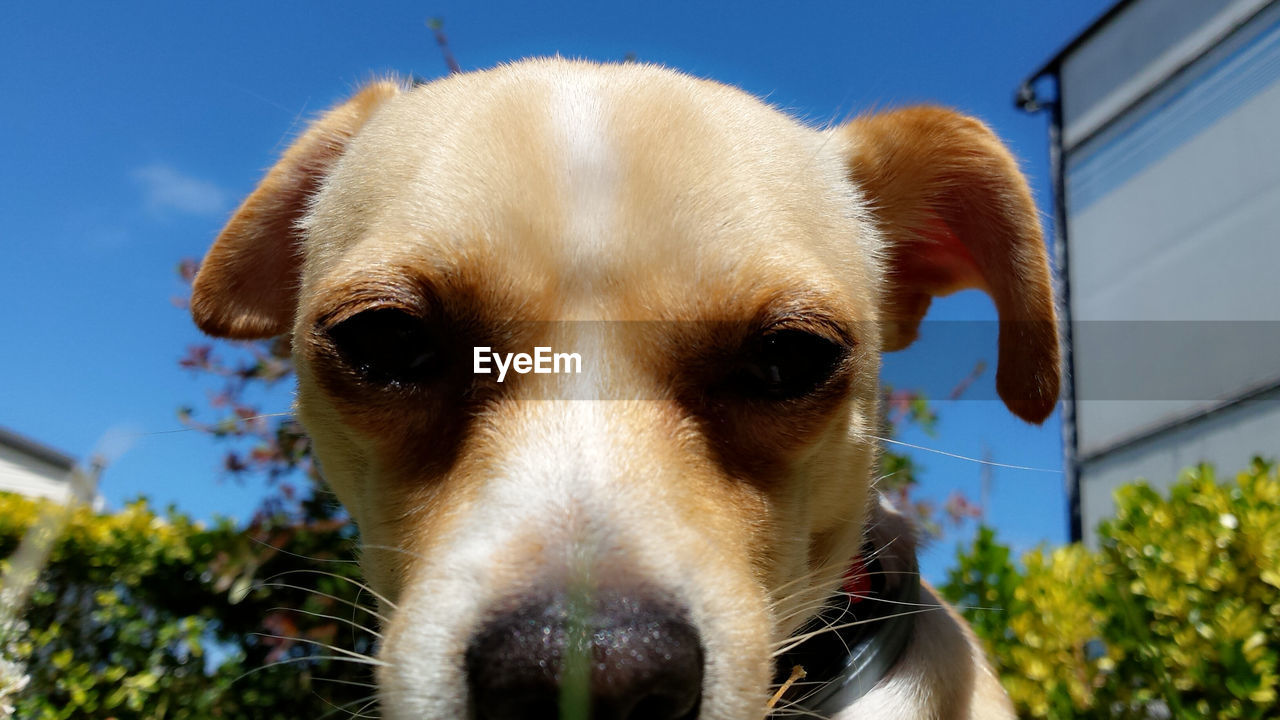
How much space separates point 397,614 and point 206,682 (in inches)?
194

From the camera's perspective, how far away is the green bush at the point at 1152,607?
378 centimetres

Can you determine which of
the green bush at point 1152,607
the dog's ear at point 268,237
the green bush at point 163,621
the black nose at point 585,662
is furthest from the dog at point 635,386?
the green bush at point 163,621

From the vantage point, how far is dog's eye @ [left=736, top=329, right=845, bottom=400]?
2143 mm

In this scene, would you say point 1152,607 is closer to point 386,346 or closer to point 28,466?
A: point 386,346

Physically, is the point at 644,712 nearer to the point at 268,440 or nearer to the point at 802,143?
the point at 802,143

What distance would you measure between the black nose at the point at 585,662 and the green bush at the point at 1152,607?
282cm

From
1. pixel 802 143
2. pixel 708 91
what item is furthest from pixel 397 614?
pixel 802 143

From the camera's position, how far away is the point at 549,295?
2.03 metres

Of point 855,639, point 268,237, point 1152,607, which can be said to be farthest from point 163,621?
point 1152,607

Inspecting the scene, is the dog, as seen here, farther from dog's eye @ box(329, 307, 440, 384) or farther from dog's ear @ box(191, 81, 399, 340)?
dog's ear @ box(191, 81, 399, 340)

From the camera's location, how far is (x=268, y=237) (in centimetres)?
319

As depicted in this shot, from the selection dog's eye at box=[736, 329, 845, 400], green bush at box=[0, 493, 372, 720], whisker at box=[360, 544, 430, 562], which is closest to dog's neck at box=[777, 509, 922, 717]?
dog's eye at box=[736, 329, 845, 400]

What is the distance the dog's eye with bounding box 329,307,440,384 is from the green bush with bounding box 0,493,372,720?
3566 mm

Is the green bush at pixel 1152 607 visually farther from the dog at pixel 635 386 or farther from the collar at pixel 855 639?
the dog at pixel 635 386
